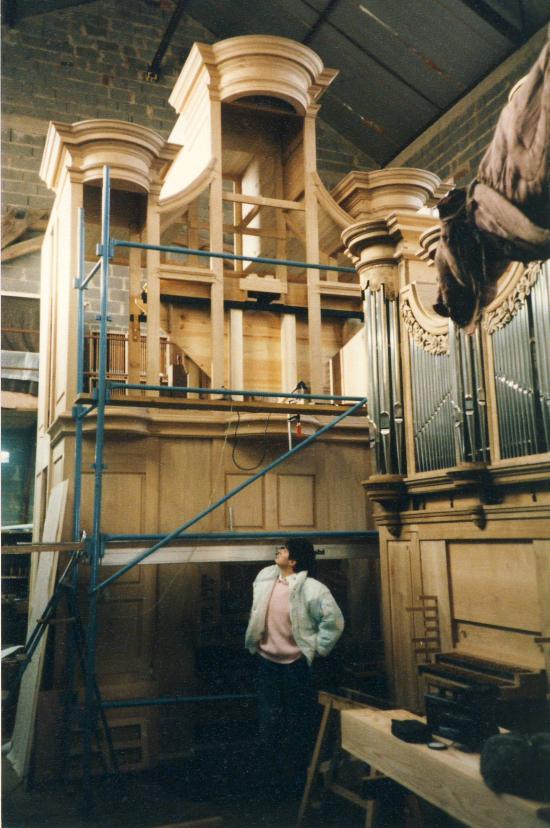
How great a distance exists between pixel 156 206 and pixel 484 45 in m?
4.69

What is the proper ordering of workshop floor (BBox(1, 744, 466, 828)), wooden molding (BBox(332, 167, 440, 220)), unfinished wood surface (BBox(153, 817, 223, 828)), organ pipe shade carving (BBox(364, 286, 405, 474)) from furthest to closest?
wooden molding (BBox(332, 167, 440, 220)), organ pipe shade carving (BBox(364, 286, 405, 474)), workshop floor (BBox(1, 744, 466, 828)), unfinished wood surface (BBox(153, 817, 223, 828))

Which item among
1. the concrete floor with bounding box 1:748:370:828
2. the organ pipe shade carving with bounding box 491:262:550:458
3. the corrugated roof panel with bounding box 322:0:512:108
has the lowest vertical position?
the concrete floor with bounding box 1:748:370:828

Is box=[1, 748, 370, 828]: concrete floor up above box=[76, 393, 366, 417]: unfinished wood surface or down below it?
below

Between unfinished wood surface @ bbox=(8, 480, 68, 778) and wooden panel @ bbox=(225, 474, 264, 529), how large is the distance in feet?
4.26

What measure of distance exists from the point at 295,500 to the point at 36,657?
7.57ft

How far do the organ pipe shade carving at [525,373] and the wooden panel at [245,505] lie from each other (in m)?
2.70

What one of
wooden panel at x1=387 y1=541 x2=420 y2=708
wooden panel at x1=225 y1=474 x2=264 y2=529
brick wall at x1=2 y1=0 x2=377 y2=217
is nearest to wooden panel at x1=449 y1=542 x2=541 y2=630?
wooden panel at x1=387 y1=541 x2=420 y2=708

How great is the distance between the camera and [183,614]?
6.00 meters

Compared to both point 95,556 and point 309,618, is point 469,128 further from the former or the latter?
point 95,556

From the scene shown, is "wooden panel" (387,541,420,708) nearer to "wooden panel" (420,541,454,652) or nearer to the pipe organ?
the pipe organ

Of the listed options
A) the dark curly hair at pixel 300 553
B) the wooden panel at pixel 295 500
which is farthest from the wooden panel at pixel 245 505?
the dark curly hair at pixel 300 553

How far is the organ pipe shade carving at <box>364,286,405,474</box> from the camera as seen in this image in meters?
5.10

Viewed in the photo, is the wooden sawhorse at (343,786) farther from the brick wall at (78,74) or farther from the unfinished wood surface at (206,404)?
the brick wall at (78,74)

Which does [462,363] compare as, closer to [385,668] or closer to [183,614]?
[385,668]
